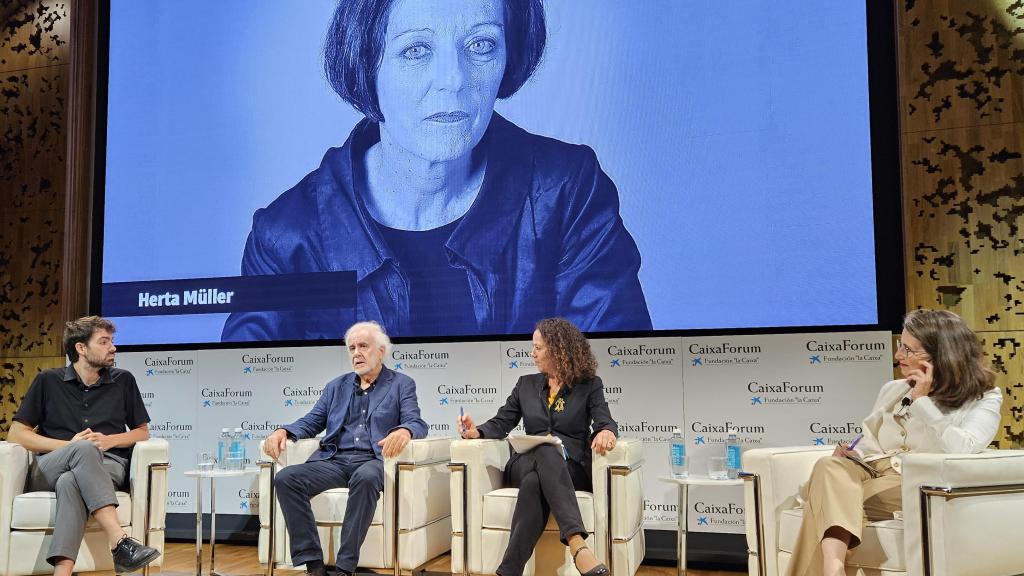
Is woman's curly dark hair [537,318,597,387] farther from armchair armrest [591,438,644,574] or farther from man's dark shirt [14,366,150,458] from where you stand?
man's dark shirt [14,366,150,458]

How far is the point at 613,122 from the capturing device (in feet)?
16.1

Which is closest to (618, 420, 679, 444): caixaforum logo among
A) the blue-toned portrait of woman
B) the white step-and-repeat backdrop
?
the white step-and-repeat backdrop

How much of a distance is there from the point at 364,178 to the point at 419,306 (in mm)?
884

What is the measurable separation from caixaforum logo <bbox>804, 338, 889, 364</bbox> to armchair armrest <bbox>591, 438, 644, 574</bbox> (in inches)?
49.6

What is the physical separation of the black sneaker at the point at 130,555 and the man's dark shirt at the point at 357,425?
38.8 inches

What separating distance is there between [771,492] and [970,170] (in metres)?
2.09

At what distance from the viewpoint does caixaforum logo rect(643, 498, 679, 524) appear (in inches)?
178

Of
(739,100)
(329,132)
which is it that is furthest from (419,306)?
(739,100)

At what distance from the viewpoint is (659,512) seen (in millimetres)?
4555

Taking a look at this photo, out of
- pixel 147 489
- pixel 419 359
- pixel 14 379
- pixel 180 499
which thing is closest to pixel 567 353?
pixel 419 359

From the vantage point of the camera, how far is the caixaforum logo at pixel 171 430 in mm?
5492

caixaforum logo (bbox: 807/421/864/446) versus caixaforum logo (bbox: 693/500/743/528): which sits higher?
caixaforum logo (bbox: 807/421/864/446)

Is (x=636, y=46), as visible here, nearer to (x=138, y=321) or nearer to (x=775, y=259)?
(x=775, y=259)

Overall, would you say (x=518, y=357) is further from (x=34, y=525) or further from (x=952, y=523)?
(x=952, y=523)
